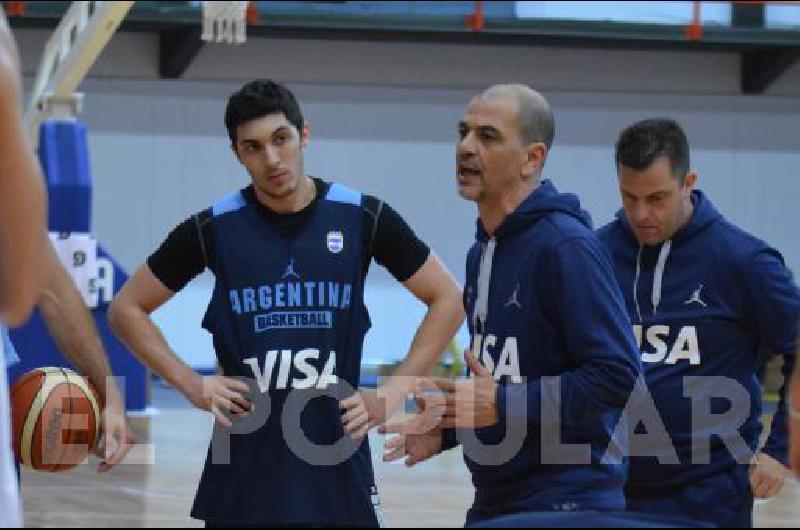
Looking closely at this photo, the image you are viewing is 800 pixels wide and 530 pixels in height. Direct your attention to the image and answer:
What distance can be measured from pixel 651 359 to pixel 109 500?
5.77 metres

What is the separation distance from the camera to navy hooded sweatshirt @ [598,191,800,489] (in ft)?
16.2

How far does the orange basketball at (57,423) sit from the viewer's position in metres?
4.08

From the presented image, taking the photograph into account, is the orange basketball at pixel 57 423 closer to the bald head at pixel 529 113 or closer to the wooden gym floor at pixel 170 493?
the bald head at pixel 529 113

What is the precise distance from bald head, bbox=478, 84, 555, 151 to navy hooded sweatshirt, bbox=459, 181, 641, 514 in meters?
0.14

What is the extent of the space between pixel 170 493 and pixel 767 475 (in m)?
6.31

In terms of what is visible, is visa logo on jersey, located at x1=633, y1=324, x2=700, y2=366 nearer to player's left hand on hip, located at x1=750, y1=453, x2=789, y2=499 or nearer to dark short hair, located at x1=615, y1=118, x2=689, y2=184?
player's left hand on hip, located at x1=750, y1=453, x2=789, y2=499

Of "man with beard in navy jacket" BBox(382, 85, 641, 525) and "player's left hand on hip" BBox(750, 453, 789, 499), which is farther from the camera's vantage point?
"player's left hand on hip" BBox(750, 453, 789, 499)

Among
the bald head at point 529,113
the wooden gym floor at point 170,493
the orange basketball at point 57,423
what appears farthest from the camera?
the wooden gym floor at point 170,493

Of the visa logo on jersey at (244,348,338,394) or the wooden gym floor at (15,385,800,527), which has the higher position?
the visa logo on jersey at (244,348,338,394)

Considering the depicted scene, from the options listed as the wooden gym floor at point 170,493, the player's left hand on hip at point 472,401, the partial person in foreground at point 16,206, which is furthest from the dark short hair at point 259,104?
the wooden gym floor at point 170,493

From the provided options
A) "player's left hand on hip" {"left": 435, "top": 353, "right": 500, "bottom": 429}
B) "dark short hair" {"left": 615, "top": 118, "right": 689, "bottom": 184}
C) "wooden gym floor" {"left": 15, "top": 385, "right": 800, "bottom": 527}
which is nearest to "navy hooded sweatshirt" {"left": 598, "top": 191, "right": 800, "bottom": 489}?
"dark short hair" {"left": 615, "top": 118, "right": 689, "bottom": 184}

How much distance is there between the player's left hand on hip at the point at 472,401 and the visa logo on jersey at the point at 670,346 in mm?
1247

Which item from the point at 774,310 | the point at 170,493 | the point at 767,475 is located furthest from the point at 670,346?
the point at 170,493

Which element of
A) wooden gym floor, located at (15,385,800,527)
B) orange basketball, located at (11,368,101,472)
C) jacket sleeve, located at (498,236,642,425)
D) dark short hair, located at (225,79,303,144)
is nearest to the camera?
jacket sleeve, located at (498,236,642,425)
